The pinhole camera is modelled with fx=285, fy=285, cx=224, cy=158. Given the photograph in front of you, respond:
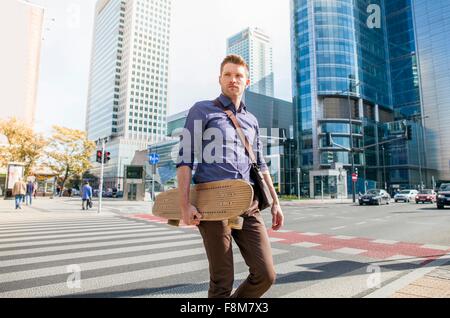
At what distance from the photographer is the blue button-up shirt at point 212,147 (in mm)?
2027

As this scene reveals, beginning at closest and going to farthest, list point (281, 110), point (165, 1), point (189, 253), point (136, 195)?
point (189, 253), point (136, 195), point (281, 110), point (165, 1)

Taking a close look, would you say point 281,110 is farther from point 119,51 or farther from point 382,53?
point 119,51

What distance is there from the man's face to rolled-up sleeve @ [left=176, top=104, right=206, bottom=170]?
1.00 feet

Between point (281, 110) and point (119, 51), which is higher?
point (119, 51)

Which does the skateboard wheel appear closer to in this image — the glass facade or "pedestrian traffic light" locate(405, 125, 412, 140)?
"pedestrian traffic light" locate(405, 125, 412, 140)

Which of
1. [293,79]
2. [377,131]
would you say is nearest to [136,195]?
[293,79]

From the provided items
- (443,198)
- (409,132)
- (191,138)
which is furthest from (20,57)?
(191,138)

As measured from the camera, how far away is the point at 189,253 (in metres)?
5.68

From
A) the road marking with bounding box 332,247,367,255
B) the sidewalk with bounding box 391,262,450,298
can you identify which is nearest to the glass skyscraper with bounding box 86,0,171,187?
the road marking with bounding box 332,247,367,255

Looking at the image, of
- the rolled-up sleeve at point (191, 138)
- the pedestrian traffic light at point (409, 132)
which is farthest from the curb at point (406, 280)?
the pedestrian traffic light at point (409, 132)

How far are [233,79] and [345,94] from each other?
2435 inches

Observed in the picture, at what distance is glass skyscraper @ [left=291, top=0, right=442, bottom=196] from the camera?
57.0 m
